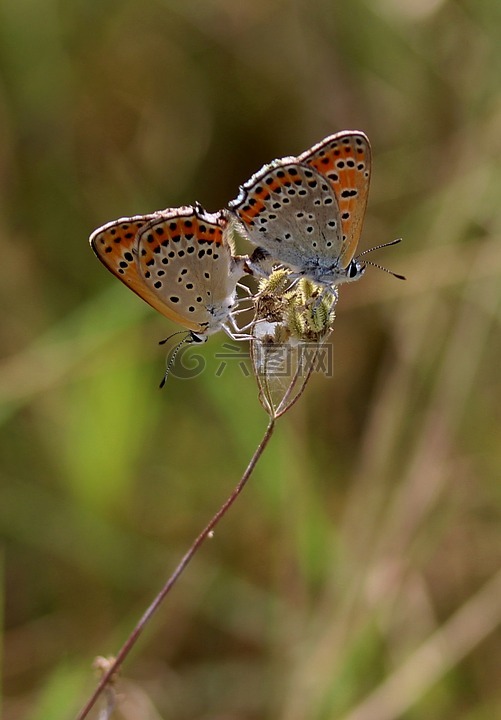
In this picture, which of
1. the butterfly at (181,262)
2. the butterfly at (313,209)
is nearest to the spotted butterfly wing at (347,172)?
the butterfly at (313,209)

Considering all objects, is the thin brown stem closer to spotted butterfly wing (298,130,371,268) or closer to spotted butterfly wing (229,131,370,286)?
spotted butterfly wing (229,131,370,286)

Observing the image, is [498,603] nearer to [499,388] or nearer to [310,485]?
[310,485]

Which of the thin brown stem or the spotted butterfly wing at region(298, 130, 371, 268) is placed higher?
the spotted butterfly wing at region(298, 130, 371, 268)

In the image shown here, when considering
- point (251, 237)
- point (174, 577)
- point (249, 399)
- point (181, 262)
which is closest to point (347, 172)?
point (251, 237)

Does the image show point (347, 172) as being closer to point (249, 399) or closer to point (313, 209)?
point (313, 209)

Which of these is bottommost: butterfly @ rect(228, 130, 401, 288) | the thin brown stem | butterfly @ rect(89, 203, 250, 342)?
the thin brown stem

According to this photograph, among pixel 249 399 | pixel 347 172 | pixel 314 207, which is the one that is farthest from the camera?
pixel 249 399

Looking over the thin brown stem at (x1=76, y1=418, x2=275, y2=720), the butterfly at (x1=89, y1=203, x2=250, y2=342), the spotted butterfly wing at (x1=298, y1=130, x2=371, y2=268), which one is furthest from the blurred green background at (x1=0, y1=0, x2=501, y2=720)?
the spotted butterfly wing at (x1=298, y1=130, x2=371, y2=268)
